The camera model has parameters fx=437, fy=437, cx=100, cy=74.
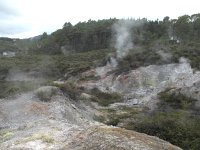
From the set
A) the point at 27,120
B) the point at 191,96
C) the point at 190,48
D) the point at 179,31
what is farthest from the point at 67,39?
the point at 27,120

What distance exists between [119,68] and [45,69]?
64.4 feet

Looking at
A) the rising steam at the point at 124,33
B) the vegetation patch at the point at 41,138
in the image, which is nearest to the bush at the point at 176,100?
the vegetation patch at the point at 41,138

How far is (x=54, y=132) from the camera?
20.6 m

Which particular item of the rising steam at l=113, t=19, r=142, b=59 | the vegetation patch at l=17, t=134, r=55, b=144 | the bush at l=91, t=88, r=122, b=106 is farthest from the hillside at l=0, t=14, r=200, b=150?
the rising steam at l=113, t=19, r=142, b=59

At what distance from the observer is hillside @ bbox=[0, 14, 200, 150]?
64.1 ft

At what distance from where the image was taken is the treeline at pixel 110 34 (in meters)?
98.6

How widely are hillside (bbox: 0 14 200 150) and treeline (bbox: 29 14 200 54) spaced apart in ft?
0.74

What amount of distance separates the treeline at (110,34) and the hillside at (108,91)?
0.23 metres

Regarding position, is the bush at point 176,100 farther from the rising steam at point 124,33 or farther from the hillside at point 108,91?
the rising steam at point 124,33

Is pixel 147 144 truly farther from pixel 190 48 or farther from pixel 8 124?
pixel 190 48

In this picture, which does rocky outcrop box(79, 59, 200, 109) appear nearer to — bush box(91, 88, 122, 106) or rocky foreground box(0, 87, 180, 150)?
bush box(91, 88, 122, 106)

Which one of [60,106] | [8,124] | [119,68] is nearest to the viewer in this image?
[8,124]

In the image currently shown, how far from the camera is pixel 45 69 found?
266 feet

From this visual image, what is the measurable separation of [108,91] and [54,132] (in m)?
36.9
